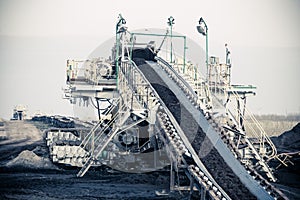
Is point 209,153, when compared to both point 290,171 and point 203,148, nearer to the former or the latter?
point 203,148

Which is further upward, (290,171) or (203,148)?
(203,148)

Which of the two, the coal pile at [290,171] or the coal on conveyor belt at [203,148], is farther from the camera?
the coal pile at [290,171]

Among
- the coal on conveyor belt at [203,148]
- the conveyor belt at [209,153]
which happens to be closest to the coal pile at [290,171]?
the conveyor belt at [209,153]

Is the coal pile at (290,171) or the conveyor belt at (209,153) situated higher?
the conveyor belt at (209,153)

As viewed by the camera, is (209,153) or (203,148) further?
(203,148)

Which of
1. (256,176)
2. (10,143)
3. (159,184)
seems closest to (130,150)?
(159,184)

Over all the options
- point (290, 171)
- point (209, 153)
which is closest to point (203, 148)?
point (209, 153)

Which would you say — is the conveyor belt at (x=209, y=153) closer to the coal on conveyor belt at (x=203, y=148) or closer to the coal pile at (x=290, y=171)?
the coal on conveyor belt at (x=203, y=148)

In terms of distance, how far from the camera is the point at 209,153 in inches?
530

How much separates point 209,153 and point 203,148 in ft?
0.85

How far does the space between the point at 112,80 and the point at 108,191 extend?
610 centimetres

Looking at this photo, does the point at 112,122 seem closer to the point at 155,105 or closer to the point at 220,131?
the point at 155,105

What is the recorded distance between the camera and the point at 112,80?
2016 cm

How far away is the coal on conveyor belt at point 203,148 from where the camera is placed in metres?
12.1
